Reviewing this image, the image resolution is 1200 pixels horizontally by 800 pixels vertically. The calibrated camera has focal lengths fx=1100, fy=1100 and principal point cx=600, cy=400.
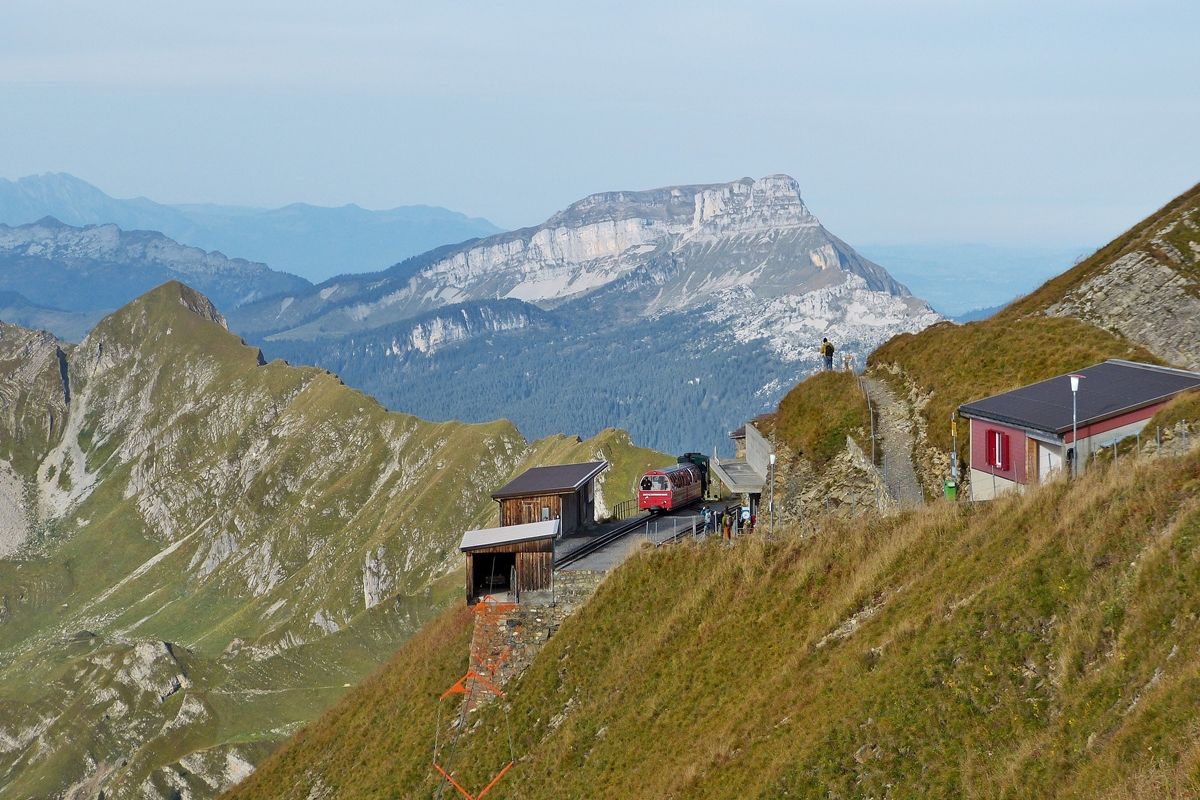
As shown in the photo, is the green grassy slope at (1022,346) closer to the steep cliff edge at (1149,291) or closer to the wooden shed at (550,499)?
the steep cliff edge at (1149,291)

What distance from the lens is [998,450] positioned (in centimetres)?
4384

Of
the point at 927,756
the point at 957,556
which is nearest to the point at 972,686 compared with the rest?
the point at 927,756

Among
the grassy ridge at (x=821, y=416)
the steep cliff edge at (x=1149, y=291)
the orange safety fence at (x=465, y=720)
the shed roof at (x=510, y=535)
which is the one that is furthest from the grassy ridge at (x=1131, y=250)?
the orange safety fence at (x=465, y=720)

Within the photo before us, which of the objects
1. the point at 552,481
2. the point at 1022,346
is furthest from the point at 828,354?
the point at 552,481

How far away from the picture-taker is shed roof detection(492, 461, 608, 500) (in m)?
57.8

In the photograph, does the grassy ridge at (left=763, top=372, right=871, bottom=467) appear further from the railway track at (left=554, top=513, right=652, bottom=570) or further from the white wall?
the railway track at (left=554, top=513, right=652, bottom=570)

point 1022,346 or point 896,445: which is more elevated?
point 1022,346

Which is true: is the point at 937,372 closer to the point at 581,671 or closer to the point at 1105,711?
the point at 581,671

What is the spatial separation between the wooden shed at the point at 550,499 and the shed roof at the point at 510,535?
12.4 ft

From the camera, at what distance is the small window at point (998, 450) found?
43438 mm

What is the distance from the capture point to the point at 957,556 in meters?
30.8

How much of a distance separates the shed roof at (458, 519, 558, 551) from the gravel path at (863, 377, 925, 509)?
15.2m

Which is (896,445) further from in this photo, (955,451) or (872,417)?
(955,451)

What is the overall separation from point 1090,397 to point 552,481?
28483 mm
